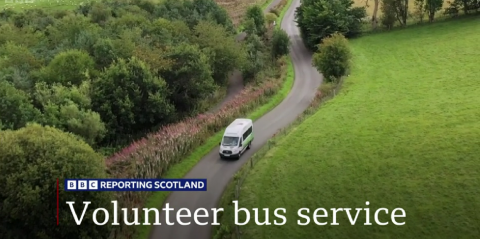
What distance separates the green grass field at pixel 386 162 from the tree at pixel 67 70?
22611mm

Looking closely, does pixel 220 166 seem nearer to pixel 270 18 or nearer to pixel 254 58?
pixel 254 58

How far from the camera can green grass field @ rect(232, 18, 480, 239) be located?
2647 cm

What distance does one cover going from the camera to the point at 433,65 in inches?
2159

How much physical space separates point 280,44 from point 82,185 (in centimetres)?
4641

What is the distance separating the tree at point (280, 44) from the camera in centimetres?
6612

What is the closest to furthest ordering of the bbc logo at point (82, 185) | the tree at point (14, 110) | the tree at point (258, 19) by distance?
1. the bbc logo at point (82, 185)
2. the tree at point (14, 110)
3. the tree at point (258, 19)

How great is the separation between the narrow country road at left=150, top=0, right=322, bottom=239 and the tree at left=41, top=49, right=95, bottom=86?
57.3ft

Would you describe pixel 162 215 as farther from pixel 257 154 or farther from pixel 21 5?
pixel 21 5

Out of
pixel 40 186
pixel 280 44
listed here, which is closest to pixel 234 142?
pixel 40 186

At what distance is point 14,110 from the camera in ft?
119

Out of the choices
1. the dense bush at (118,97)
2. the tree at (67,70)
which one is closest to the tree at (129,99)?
the dense bush at (118,97)

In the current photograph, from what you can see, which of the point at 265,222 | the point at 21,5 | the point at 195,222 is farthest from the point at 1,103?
the point at 21,5

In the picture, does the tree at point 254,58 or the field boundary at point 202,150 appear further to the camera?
the tree at point 254,58

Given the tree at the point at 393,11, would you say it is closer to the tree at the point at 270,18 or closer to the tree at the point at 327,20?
the tree at the point at 327,20
